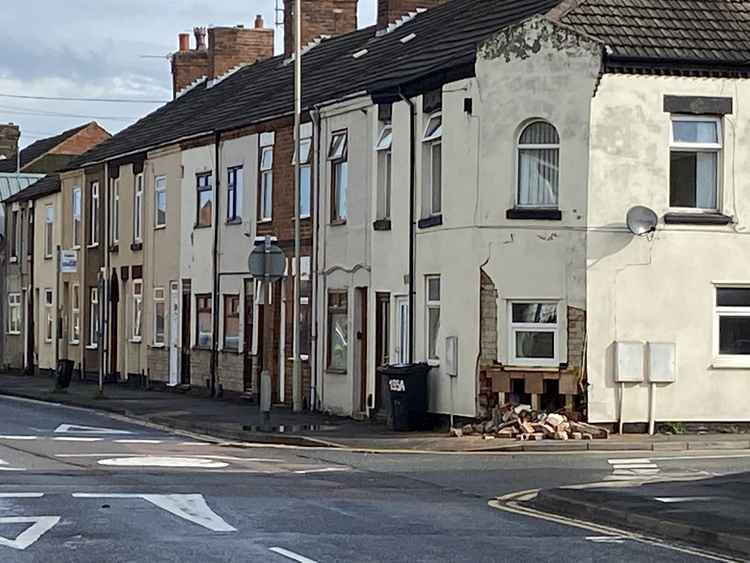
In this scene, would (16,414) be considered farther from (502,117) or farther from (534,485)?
(534,485)

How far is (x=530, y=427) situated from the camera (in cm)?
2505

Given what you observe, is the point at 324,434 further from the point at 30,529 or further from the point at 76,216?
the point at 76,216

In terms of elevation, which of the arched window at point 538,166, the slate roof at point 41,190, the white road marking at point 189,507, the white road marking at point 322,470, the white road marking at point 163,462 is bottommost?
the white road marking at point 322,470

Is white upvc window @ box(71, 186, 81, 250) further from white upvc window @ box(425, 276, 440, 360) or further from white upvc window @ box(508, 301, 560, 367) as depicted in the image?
white upvc window @ box(508, 301, 560, 367)

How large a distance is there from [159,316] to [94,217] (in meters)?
6.78

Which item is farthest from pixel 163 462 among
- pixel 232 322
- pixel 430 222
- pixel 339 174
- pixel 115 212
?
pixel 115 212

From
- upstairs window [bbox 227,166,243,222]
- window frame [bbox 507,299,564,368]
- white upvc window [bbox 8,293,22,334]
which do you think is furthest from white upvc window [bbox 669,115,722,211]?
white upvc window [bbox 8,293,22,334]

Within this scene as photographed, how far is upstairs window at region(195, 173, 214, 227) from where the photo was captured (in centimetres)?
3938

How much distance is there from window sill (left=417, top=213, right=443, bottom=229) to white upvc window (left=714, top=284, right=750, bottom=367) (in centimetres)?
482

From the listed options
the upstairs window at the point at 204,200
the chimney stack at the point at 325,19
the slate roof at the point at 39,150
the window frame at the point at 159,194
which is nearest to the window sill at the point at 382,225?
the upstairs window at the point at 204,200

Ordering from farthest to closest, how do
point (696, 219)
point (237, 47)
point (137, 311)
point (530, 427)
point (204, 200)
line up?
point (237, 47) → point (137, 311) → point (204, 200) → point (696, 219) → point (530, 427)

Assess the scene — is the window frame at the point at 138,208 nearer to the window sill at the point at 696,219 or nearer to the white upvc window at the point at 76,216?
the white upvc window at the point at 76,216

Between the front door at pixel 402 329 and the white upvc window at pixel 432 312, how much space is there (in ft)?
2.51

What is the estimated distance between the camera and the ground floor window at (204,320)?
39.3 meters
